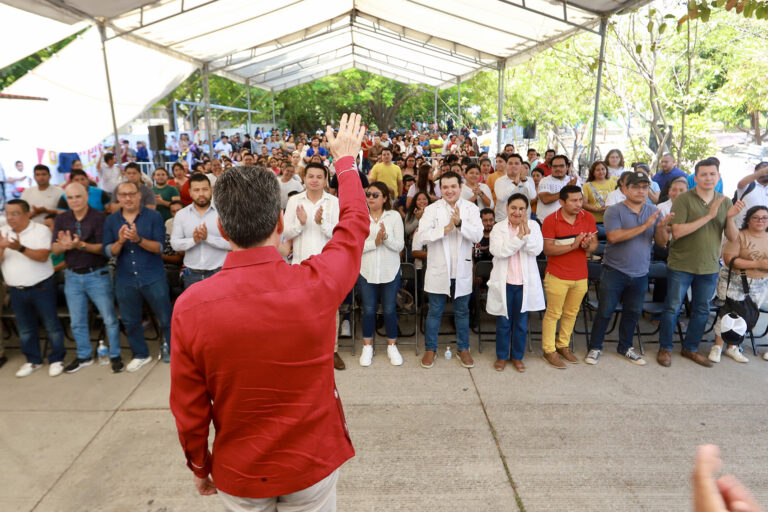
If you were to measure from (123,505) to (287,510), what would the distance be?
6.70ft

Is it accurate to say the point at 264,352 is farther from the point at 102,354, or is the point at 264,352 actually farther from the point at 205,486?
the point at 102,354

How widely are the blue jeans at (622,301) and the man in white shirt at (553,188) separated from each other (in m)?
2.02

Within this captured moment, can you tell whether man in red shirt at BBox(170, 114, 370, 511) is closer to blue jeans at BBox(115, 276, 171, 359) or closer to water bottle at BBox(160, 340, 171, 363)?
blue jeans at BBox(115, 276, 171, 359)

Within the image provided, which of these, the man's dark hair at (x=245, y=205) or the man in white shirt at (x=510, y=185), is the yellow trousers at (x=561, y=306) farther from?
the man's dark hair at (x=245, y=205)

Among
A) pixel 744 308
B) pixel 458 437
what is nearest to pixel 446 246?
pixel 458 437

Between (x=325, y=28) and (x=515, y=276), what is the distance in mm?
11419

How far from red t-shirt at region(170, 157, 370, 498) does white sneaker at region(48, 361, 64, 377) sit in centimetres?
410

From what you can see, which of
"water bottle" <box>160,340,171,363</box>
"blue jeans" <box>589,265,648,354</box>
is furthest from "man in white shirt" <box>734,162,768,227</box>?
"water bottle" <box>160,340,171,363</box>

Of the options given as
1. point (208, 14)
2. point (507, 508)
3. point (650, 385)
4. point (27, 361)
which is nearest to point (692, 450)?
point (650, 385)

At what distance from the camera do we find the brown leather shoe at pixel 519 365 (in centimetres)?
484

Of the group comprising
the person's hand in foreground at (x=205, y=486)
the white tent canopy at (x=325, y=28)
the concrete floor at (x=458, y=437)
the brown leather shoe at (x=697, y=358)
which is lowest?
the concrete floor at (x=458, y=437)

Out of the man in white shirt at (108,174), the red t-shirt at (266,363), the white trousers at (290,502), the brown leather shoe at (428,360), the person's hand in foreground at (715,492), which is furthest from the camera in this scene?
the man in white shirt at (108,174)

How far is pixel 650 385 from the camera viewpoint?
4531mm

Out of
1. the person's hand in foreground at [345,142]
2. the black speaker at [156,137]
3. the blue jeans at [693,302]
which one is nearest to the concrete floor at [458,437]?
the blue jeans at [693,302]
